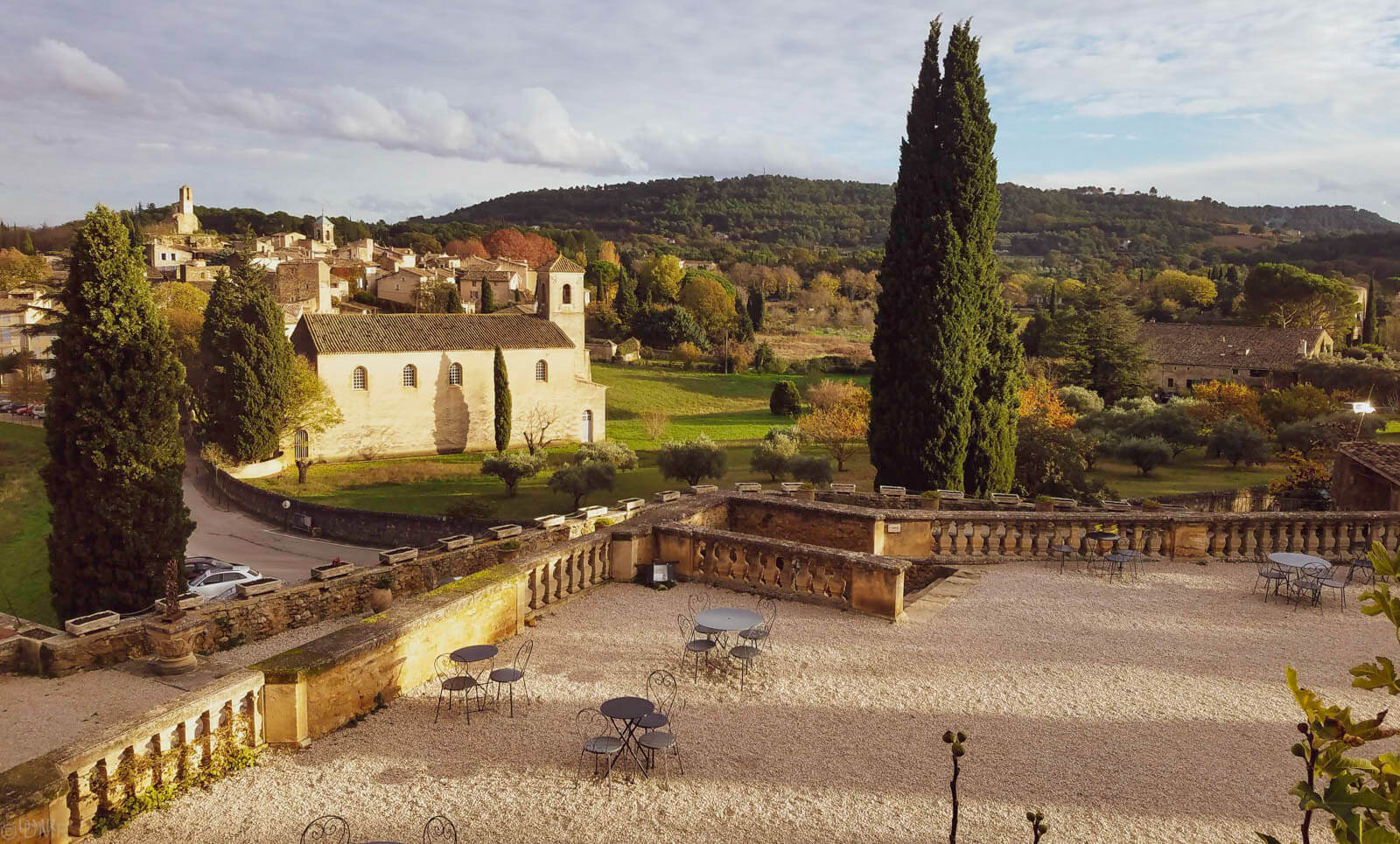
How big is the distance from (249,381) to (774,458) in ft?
87.9

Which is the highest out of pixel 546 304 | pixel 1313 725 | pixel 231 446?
pixel 546 304

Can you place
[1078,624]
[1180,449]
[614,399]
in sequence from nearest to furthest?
[1078,624]
[1180,449]
[614,399]

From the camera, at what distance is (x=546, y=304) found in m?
60.8

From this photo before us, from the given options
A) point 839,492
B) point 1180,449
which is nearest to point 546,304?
point 1180,449

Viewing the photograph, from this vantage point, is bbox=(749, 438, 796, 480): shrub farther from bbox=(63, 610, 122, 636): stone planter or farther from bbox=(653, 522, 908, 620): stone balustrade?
bbox=(63, 610, 122, 636): stone planter

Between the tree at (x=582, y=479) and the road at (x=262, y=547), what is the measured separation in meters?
8.25

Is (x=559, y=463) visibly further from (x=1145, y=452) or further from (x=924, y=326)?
(x=1145, y=452)

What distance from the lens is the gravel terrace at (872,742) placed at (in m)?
7.63

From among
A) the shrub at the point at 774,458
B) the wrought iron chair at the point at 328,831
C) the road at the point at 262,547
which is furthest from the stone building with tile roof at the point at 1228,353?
the wrought iron chair at the point at 328,831

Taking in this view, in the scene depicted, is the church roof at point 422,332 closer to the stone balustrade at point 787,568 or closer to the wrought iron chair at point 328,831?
the stone balustrade at point 787,568

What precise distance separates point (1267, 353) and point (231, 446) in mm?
65902

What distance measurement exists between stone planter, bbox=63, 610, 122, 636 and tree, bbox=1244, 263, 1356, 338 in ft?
287

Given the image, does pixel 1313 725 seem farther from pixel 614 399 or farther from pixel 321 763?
pixel 614 399

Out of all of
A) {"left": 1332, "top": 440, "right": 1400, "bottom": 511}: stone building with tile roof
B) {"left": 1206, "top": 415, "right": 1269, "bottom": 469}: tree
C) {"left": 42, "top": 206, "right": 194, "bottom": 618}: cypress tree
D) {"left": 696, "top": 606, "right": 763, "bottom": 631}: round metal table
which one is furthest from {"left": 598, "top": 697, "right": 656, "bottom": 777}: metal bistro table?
{"left": 1206, "top": 415, "right": 1269, "bottom": 469}: tree
